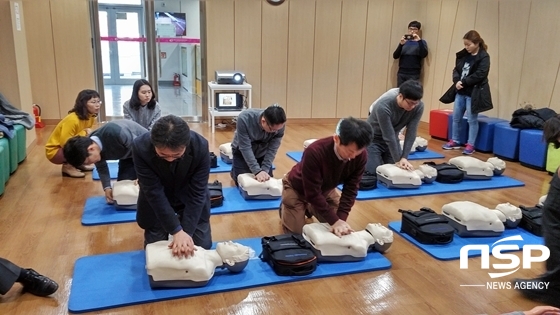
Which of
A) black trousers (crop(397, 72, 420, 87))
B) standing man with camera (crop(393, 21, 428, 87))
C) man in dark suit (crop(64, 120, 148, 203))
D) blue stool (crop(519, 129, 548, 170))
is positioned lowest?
blue stool (crop(519, 129, 548, 170))

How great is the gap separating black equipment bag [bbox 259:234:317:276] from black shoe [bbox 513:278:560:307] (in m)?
1.11

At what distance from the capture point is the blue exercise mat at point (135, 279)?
220cm

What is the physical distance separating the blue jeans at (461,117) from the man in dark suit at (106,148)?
4026 mm

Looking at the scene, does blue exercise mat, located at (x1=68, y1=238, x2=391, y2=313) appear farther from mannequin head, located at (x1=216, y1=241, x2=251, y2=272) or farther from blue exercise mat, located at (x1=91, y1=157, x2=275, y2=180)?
blue exercise mat, located at (x1=91, y1=157, x2=275, y2=180)

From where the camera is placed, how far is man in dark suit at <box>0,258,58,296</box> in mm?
2180

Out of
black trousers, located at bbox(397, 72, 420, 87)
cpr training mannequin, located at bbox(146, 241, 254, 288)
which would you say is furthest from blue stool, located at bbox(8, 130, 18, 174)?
black trousers, located at bbox(397, 72, 420, 87)

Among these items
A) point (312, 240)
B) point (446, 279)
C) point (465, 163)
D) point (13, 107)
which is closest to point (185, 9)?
point (13, 107)

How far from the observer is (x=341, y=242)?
2.60 m

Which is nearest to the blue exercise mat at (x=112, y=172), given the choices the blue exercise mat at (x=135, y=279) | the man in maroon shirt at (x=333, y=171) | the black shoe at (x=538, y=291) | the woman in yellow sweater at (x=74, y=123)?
the woman in yellow sweater at (x=74, y=123)

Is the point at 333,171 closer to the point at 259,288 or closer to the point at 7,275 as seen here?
the point at 259,288

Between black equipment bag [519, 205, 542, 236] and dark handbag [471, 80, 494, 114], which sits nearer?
black equipment bag [519, 205, 542, 236]

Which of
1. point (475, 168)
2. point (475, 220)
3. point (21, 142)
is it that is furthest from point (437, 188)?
point (21, 142)

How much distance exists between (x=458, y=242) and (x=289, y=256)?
1.24 meters

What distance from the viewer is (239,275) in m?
2.47
